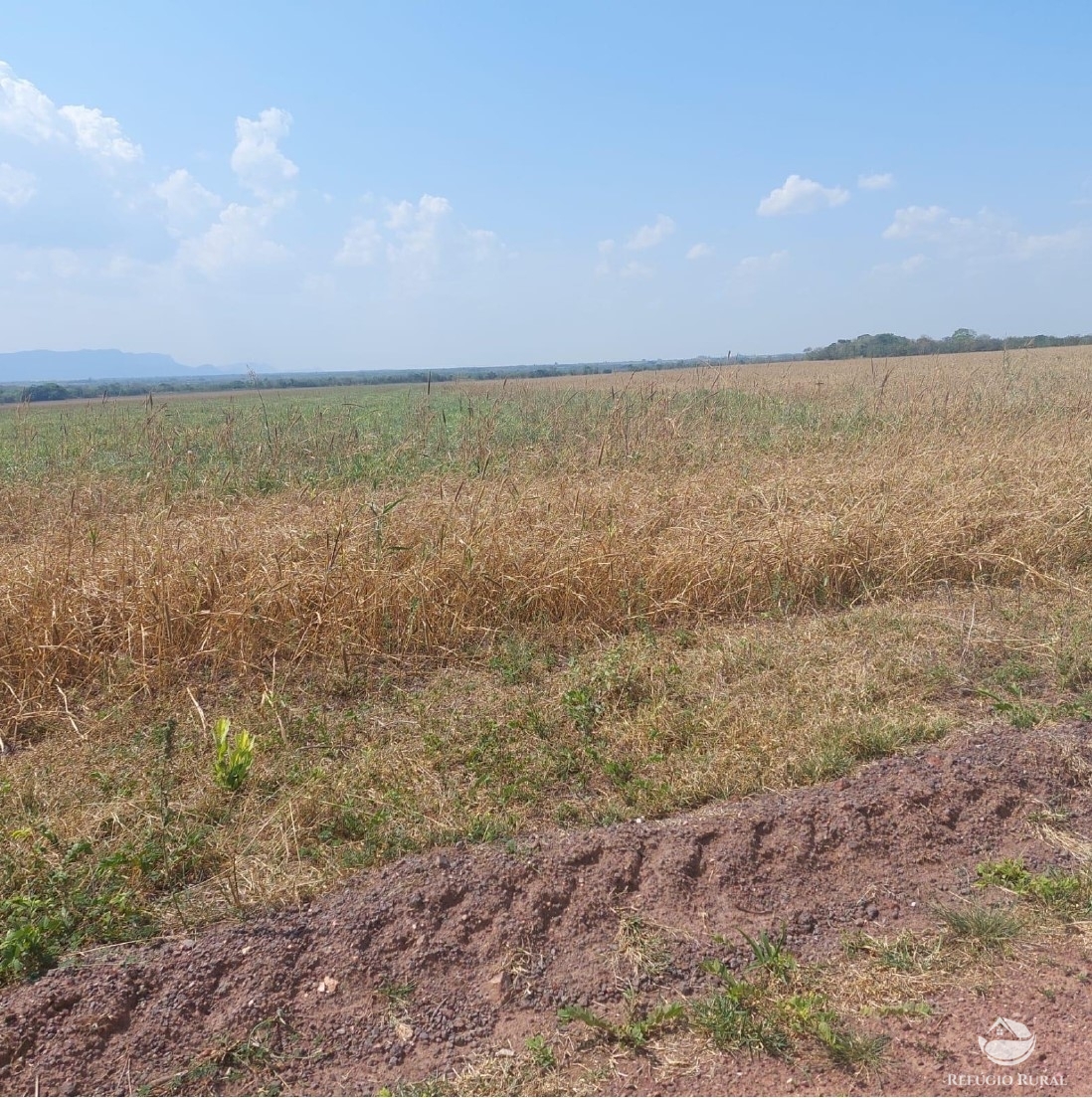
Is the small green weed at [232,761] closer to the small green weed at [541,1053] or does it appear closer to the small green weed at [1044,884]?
the small green weed at [541,1053]

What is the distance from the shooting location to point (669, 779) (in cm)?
335

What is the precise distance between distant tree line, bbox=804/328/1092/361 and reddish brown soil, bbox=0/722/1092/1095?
24270 millimetres

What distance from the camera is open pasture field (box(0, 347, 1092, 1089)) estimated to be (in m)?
3.09

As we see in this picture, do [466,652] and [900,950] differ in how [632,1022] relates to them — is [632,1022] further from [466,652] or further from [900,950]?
[466,652]

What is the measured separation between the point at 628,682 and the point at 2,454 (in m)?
9.81

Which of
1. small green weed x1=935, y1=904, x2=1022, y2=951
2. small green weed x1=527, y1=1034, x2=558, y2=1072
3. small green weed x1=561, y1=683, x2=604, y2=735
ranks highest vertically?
small green weed x1=561, y1=683, x2=604, y2=735

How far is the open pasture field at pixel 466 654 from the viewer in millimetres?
3088

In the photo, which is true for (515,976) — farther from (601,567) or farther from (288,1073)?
(601,567)

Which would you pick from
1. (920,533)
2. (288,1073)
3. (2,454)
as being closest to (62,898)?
(288,1073)

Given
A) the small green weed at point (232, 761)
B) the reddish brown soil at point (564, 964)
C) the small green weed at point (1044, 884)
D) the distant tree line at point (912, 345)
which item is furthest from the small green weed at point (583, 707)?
the distant tree line at point (912, 345)

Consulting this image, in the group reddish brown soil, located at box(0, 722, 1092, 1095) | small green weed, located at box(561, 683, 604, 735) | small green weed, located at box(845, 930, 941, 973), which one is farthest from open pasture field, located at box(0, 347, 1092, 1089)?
small green weed, located at box(845, 930, 941, 973)

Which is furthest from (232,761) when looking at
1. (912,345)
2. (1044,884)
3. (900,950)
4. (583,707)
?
(912,345)

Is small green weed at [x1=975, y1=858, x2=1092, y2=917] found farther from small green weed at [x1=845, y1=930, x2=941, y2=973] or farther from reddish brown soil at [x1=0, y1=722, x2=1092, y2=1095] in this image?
small green weed at [x1=845, y1=930, x2=941, y2=973]

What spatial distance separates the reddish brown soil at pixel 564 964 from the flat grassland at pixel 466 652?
231mm
